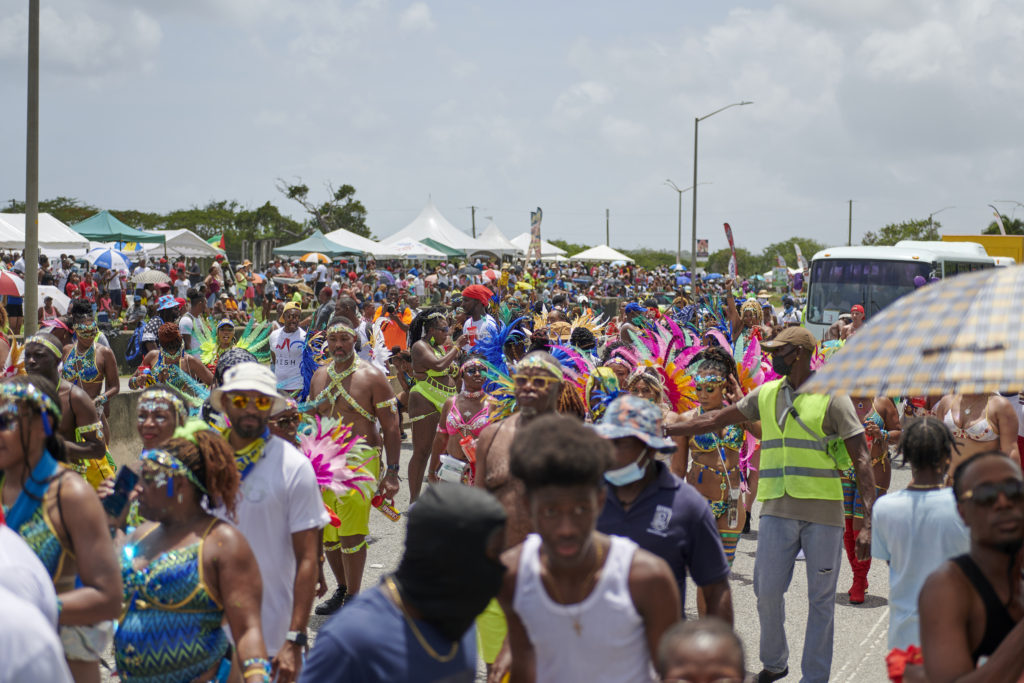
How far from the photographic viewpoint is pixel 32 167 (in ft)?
34.9

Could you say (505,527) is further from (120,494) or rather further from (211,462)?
(120,494)

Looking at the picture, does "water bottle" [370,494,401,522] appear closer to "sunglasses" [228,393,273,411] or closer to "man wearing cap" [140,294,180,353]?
"man wearing cap" [140,294,180,353]

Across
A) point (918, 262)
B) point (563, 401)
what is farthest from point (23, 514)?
point (918, 262)

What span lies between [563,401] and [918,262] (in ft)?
64.0

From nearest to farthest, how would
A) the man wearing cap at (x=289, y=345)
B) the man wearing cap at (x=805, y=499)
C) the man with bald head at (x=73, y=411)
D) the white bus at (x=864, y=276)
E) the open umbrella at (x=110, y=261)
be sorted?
the man wearing cap at (x=805, y=499)
the man with bald head at (x=73, y=411)
the man wearing cap at (x=289, y=345)
the white bus at (x=864, y=276)
the open umbrella at (x=110, y=261)

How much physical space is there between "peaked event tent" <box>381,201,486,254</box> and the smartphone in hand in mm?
39607

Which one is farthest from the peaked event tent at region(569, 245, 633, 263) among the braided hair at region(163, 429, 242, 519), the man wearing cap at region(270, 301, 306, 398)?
the braided hair at region(163, 429, 242, 519)

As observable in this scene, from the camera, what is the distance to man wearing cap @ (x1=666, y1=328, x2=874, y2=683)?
5477mm

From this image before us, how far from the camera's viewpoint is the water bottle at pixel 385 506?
24.0ft

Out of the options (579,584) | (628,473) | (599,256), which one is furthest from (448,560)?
(599,256)

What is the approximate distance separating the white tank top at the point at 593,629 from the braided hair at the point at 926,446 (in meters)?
2.19

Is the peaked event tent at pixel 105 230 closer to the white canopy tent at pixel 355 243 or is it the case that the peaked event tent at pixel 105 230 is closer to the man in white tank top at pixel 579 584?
the white canopy tent at pixel 355 243

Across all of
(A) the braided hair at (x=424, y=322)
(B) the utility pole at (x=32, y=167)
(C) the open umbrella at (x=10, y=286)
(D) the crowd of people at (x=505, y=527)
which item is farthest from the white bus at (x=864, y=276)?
(B) the utility pole at (x=32, y=167)

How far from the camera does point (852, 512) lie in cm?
742
